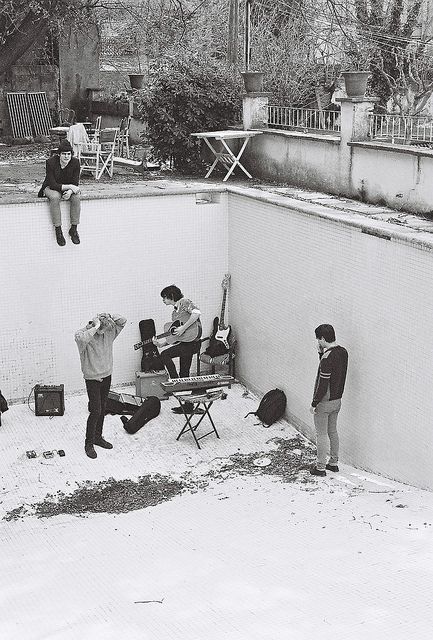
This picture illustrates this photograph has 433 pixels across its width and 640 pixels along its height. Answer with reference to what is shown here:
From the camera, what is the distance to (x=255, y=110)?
43.7 feet

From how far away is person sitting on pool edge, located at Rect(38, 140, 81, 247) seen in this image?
1112 cm

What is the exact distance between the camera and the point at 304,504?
26.8 feet

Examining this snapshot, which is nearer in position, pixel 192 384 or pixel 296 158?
pixel 192 384

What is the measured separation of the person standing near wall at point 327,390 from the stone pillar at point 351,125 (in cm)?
320

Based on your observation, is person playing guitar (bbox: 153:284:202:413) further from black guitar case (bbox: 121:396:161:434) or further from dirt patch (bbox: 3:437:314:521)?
dirt patch (bbox: 3:437:314:521)

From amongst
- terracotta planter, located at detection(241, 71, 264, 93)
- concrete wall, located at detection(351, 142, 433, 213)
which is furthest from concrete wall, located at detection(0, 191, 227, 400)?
terracotta planter, located at detection(241, 71, 264, 93)

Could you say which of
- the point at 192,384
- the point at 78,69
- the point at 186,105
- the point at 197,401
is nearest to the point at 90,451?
the point at 197,401

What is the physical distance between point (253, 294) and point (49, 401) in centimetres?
303

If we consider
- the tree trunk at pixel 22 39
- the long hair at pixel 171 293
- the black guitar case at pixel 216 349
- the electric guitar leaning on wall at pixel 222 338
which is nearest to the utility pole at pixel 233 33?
the tree trunk at pixel 22 39

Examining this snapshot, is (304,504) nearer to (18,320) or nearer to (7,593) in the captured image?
(7,593)

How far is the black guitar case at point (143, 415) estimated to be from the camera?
1060cm

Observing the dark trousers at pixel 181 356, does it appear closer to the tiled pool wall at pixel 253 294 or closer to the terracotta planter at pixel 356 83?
the tiled pool wall at pixel 253 294

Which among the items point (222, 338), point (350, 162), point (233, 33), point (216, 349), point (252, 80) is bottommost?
point (216, 349)

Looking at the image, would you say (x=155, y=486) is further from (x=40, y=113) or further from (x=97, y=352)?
(x=40, y=113)
